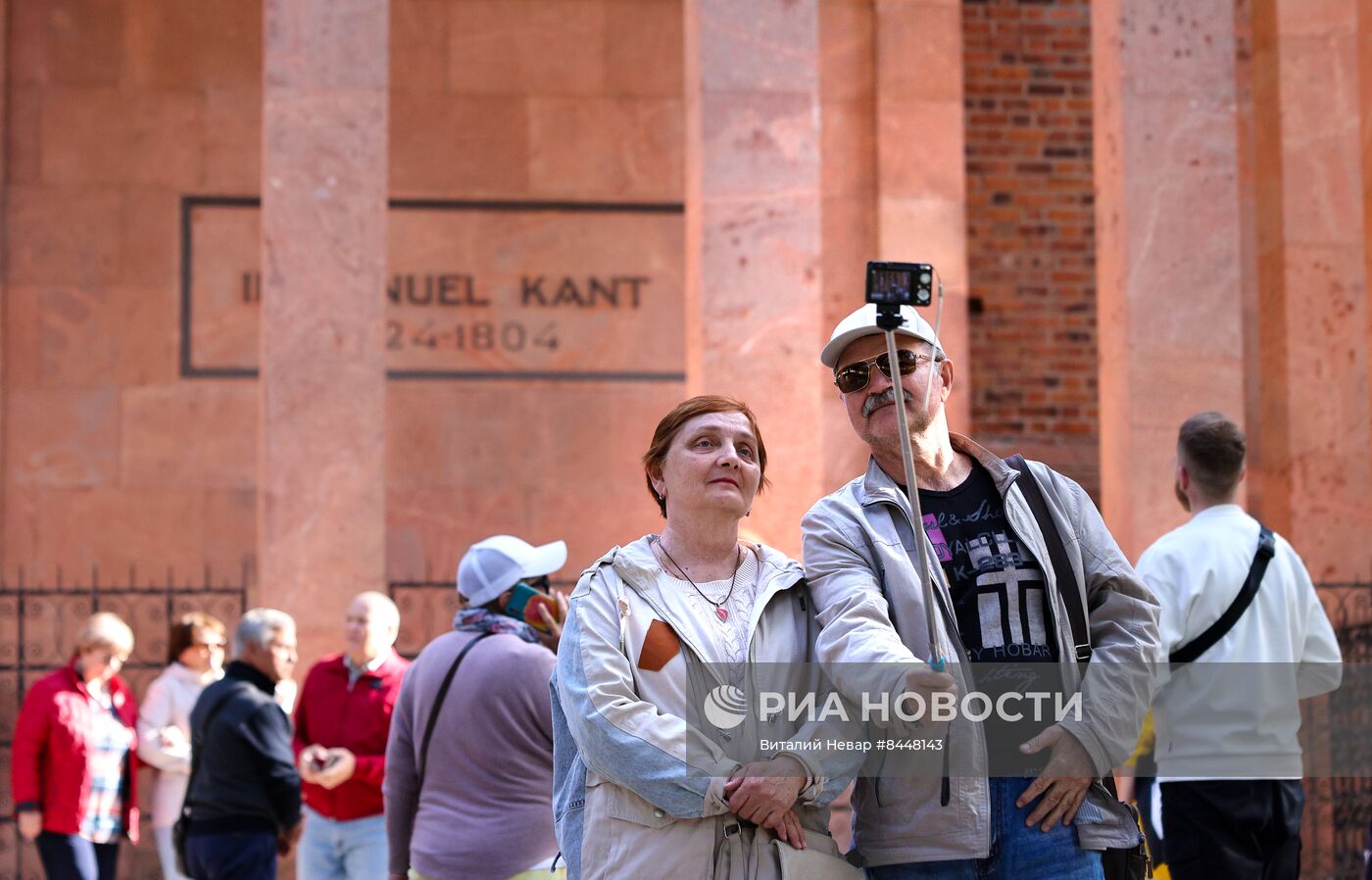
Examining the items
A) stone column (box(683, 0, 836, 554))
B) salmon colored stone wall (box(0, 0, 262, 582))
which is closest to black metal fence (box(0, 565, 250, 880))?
salmon colored stone wall (box(0, 0, 262, 582))

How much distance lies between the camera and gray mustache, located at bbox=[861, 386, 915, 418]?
3.77 meters

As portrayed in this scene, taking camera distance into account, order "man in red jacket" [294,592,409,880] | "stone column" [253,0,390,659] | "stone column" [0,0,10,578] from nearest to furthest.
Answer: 1. "man in red jacket" [294,592,409,880]
2. "stone column" [253,0,390,659]
3. "stone column" [0,0,10,578]

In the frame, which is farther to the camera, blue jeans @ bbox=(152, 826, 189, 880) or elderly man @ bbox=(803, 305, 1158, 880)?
blue jeans @ bbox=(152, 826, 189, 880)

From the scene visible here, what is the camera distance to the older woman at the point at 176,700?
30.3 feet

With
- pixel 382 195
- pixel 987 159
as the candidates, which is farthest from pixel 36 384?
pixel 987 159

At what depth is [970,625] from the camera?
142 inches

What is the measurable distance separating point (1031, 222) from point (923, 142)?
208cm

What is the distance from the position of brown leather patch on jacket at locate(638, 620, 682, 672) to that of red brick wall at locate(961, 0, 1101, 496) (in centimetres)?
1099

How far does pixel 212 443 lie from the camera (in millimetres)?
13625

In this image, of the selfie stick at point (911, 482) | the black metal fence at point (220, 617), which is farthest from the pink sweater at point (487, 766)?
the black metal fence at point (220, 617)

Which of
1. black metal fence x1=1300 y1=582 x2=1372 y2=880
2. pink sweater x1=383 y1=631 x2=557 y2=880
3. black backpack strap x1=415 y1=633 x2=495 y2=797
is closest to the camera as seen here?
pink sweater x1=383 y1=631 x2=557 y2=880

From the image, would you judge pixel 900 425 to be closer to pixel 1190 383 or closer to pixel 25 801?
pixel 25 801

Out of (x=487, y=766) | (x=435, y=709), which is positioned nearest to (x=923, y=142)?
(x=435, y=709)

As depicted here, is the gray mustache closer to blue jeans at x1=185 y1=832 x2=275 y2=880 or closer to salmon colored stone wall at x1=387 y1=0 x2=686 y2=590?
blue jeans at x1=185 y1=832 x2=275 y2=880
